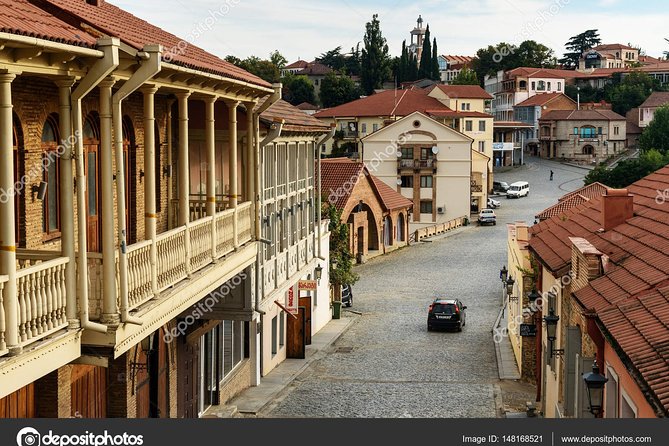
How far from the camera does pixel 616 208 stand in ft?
65.3

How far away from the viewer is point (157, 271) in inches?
532

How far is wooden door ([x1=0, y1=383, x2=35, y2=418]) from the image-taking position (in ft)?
41.5

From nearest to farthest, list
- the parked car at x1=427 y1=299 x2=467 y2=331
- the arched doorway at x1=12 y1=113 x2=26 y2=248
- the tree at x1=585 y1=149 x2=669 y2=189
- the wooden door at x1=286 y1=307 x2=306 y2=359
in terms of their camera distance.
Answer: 1. the arched doorway at x1=12 y1=113 x2=26 y2=248
2. the wooden door at x1=286 y1=307 x2=306 y2=359
3. the parked car at x1=427 y1=299 x2=467 y2=331
4. the tree at x1=585 y1=149 x2=669 y2=189

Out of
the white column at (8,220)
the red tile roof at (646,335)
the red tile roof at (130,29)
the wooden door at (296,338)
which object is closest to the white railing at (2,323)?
the white column at (8,220)

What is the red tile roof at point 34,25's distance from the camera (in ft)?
29.3

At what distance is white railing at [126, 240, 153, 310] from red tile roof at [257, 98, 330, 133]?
1081cm

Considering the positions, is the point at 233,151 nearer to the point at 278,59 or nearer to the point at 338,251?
the point at 338,251

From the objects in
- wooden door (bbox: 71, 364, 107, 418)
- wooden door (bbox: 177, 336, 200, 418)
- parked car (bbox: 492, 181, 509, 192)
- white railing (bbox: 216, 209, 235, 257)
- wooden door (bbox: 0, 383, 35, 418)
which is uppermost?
white railing (bbox: 216, 209, 235, 257)

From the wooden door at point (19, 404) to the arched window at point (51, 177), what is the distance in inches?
79.3

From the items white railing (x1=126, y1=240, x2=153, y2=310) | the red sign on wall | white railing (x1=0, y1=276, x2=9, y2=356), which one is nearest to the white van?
the red sign on wall

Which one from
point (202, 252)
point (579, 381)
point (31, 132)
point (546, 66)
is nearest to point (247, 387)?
point (202, 252)

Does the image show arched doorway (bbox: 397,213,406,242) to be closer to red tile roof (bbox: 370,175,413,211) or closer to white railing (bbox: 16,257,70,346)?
red tile roof (bbox: 370,175,413,211)

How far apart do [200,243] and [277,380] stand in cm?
1211

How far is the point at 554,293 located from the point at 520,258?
25.6 feet
